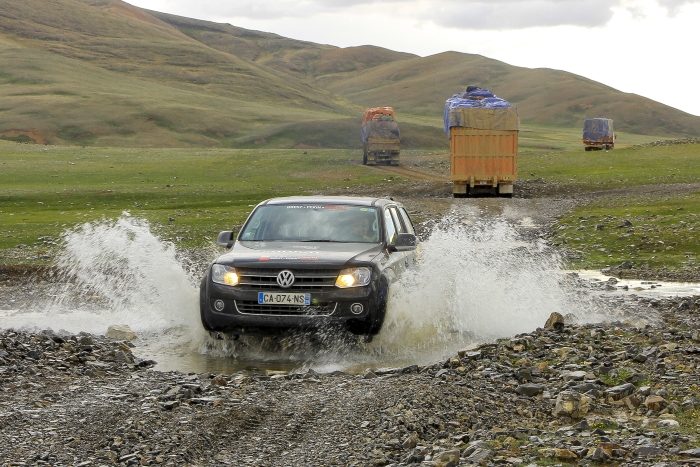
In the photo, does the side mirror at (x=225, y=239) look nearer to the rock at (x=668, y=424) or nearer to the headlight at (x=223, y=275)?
the headlight at (x=223, y=275)

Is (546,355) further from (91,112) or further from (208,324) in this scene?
(91,112)

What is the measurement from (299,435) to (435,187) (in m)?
35.7

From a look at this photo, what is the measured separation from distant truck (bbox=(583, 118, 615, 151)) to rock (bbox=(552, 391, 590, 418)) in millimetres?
65837

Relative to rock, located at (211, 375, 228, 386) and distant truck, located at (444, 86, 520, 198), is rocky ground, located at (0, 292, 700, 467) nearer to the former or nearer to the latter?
rock, located at (211, 375, 228, 386)

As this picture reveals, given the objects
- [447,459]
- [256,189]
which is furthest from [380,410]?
[256,189]

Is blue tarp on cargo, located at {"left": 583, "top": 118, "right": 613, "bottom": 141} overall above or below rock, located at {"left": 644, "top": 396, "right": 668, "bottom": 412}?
above

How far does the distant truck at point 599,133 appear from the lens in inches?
2771

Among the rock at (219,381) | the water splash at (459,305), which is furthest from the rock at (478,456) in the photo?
the water splash at (459,305)

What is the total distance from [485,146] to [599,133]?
35.7m

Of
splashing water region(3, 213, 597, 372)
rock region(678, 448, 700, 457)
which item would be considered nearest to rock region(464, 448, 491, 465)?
rock region(678, 448, 700, 457)

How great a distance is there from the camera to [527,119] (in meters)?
195

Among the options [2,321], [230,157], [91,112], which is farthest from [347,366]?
[91,112]

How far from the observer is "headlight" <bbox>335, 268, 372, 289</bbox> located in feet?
32.3

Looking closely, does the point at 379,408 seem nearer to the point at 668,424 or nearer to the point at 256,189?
the point at 668,424
